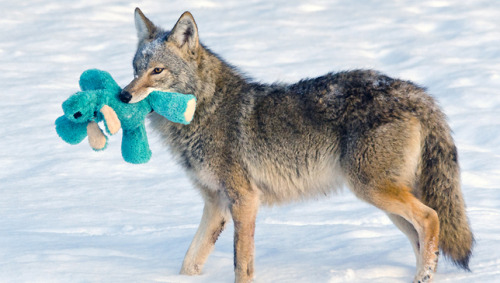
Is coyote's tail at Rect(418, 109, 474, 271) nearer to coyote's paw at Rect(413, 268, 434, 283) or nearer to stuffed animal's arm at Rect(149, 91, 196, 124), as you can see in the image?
coyote's paw at Rect(413, 268, 434, 283)

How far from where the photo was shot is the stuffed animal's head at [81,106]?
14.9 ft

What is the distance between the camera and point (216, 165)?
5.05m

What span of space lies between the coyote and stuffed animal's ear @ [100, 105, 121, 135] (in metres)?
0.26

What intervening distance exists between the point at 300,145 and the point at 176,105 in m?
0.99

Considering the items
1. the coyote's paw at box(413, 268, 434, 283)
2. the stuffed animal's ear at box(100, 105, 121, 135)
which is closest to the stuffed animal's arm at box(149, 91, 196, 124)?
the stuffed animal's ear at box(100, 105, 121, 135)

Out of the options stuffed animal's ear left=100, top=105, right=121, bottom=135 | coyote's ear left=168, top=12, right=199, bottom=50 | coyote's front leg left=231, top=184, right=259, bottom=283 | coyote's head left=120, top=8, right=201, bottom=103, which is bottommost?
coyote's front leg left=231, top=184, right=259, bottom=283

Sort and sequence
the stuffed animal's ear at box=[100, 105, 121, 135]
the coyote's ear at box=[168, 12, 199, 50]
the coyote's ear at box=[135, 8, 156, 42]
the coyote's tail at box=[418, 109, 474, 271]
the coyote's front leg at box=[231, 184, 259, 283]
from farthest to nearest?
the coyote's ear at box=[135, 8, 156, 42] < the coyote's ear at box=[168, 12, 199, 50] < the coyote's front leg at box=[231, 184, 259, 283] < the coyote's tail at box=[418, 109, 474, 271] < the stuffed animal's ear at box=[100, 105, 121, 135]

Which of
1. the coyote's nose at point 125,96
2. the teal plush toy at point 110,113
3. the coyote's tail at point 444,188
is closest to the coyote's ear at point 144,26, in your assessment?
the teal plush toy at point 110,113

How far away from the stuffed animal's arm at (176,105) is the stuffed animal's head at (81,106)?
492 millimetres

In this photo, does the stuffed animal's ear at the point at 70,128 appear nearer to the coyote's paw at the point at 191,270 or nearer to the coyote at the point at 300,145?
the coyote at the point at 300,145

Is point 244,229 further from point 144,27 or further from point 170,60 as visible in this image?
point 144,27

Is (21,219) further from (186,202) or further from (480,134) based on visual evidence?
(480,134)

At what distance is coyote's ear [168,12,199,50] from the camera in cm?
520

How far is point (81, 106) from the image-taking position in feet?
14.9
